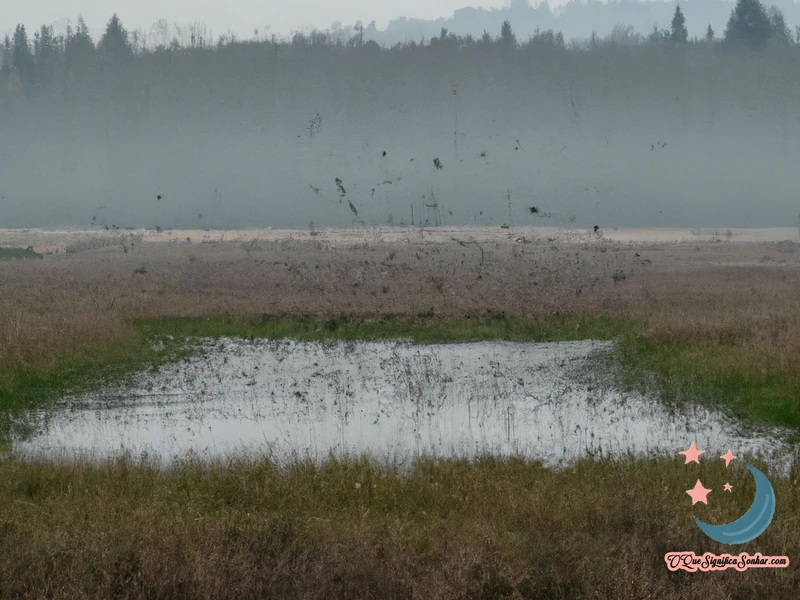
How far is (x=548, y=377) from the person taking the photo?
692 inches

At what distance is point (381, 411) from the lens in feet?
49.6

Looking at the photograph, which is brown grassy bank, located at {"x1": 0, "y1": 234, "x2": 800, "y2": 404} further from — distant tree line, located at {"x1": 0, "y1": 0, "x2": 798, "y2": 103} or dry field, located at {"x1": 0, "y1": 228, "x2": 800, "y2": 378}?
distant tree line, located at {"x1": 0, "y1": 0, "x2": 798, "y2": 103}

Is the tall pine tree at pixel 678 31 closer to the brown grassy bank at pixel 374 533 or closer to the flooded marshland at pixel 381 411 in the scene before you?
the flooded marshland at pixel 381 411

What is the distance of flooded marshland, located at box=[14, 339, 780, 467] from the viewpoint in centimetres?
1259

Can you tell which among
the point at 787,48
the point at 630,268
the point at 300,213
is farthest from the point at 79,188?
the point at 630,268

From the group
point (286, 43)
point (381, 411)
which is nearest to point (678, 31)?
point (286, 43)

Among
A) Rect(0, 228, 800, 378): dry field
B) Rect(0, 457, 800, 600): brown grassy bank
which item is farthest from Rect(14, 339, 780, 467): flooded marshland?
Rect(0, 228, 800, 378): dry field

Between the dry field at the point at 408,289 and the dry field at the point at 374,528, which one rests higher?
the dry field at the point at 374,528

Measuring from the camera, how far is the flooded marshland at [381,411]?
12.6 m

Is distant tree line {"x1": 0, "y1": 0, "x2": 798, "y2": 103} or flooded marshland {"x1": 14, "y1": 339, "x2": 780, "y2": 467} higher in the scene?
distant tree line {"x1": 0, "y1": 0, "x2": 798, "y2": 103}

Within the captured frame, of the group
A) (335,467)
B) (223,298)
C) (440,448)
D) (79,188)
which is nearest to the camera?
(335,467)

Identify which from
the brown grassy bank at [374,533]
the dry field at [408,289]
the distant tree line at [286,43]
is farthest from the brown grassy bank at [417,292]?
the distant tree line at [286,43]

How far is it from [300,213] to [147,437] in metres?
87.5

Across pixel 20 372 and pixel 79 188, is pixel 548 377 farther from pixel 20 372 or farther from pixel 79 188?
pixel 79 188
